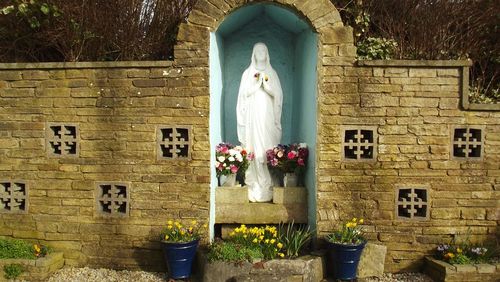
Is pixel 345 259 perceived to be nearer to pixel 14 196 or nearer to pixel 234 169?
pixel 234 169

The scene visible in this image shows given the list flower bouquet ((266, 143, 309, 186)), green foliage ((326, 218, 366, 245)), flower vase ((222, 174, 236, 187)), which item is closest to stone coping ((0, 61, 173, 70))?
flower vase ((222, 174, 236, 187))

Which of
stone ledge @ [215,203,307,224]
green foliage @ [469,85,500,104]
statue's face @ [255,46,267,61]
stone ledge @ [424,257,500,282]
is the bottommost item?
stone ledge @ [424,257,500,282]

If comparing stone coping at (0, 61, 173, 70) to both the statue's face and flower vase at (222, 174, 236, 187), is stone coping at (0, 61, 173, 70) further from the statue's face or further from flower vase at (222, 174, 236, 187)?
flower vase at (222, 174, 236, 187)

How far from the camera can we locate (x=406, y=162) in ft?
15.3

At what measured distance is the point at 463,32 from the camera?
18.4ft

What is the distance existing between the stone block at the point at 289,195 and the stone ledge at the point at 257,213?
0.16 ft

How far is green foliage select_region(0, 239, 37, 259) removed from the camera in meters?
4.62

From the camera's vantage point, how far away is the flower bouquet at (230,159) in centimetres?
500

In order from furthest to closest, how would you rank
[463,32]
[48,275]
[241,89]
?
[463,32] → [241,89] → [48,275]

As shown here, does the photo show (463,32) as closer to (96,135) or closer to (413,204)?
(413,204)

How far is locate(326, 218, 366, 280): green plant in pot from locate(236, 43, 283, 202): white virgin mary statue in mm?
1035

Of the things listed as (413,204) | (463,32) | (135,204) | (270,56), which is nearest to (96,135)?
(135,204)

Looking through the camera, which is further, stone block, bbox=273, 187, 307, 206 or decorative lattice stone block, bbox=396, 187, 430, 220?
stone block, bbox=273, 187, 307, 206

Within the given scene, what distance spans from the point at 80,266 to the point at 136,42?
9.45ft
